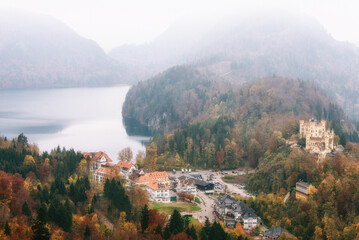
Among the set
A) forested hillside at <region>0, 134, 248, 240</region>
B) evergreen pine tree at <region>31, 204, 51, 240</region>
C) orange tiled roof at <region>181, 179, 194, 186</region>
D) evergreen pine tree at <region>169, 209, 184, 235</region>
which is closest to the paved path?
forested hillside at <region>0, 134, 248, 240</region>

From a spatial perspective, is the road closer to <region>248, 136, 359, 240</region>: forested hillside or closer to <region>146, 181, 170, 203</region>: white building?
<region>248, 136, 359, 240</region>: forested hillside

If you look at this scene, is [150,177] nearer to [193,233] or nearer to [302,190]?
[302,190]

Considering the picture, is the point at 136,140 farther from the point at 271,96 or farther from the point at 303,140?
the point at 303,140

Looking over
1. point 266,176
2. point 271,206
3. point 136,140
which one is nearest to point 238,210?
point 271,206

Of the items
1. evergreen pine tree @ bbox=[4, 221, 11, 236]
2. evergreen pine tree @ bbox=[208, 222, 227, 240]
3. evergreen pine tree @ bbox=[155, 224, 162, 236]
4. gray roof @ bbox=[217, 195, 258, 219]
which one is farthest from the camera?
gray roof @ bbox=[217, 195, 258, 219]

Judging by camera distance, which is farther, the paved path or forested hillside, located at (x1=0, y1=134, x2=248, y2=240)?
the paved path

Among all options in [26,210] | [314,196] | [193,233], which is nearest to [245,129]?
[314,196]

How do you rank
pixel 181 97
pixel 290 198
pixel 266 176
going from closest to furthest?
pixel 290 198 < pixel 266 176 < pixel 181 97
